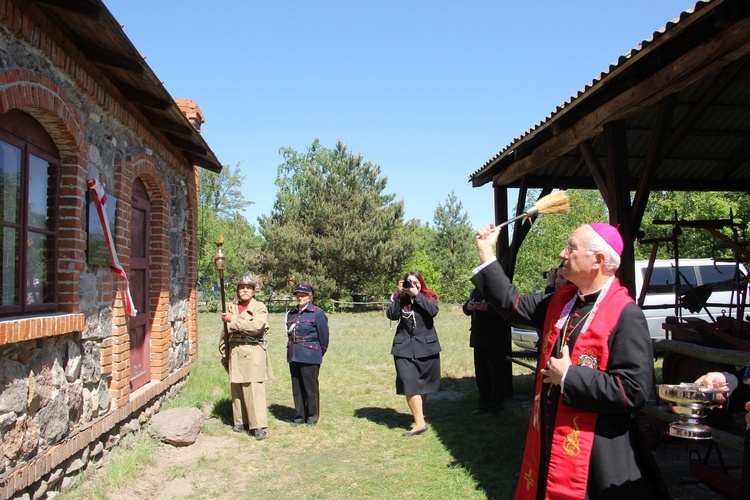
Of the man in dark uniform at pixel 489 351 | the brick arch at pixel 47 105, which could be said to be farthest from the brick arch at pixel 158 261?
the man in dark uniform at pixel 489 351

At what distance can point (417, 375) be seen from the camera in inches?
271

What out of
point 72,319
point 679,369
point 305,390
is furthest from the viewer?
point 305,390

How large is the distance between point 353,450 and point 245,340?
1.73 m

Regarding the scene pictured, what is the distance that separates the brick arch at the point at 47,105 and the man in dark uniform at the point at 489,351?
4.75m

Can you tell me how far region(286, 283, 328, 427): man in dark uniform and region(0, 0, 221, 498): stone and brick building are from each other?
1.63 metres

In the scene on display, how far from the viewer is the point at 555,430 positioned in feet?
8.60

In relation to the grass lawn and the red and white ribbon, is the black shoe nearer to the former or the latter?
the grass lawn

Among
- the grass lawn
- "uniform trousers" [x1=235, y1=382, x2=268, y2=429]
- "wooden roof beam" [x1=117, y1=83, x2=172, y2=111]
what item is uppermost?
"wooden roof beam" [x1=117, y1=83, x2=172, y2=111]

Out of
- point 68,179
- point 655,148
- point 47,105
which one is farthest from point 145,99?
point 655,148

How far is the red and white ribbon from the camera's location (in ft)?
17.0

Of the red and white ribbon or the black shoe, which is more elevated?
the red and white ribbon

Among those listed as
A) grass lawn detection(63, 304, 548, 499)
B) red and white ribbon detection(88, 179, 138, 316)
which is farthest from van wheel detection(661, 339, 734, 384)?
red and white ribbon detection(88, 179, 138, 316)

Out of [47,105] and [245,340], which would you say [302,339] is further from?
[47,105]

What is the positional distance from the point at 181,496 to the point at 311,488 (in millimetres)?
1083
